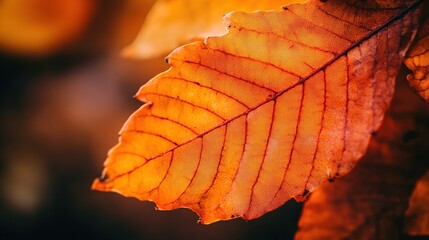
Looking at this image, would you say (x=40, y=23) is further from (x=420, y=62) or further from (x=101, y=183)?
(x=420, y=62)

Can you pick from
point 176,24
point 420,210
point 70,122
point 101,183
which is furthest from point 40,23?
point 420,210

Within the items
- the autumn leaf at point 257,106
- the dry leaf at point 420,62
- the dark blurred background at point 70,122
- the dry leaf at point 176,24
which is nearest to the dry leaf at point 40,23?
the dark blurred background at point 70,122

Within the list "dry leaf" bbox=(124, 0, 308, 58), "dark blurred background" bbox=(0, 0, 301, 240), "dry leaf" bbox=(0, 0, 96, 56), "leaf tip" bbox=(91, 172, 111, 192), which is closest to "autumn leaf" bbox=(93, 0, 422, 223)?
"leaf tip" bbox=(91, 172, 111, 192)

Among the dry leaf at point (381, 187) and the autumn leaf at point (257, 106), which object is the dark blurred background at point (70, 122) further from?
the autumn leaf at point (257, 106)

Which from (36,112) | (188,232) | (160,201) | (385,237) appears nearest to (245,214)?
(160,201)

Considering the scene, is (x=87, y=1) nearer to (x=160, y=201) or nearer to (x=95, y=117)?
(x=95, y=117)

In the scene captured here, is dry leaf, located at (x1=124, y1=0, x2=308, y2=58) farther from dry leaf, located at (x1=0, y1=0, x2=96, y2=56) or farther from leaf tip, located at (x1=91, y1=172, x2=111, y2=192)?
dry leaf, located at (x1=0, y1=0, x2=96, y2=56)
